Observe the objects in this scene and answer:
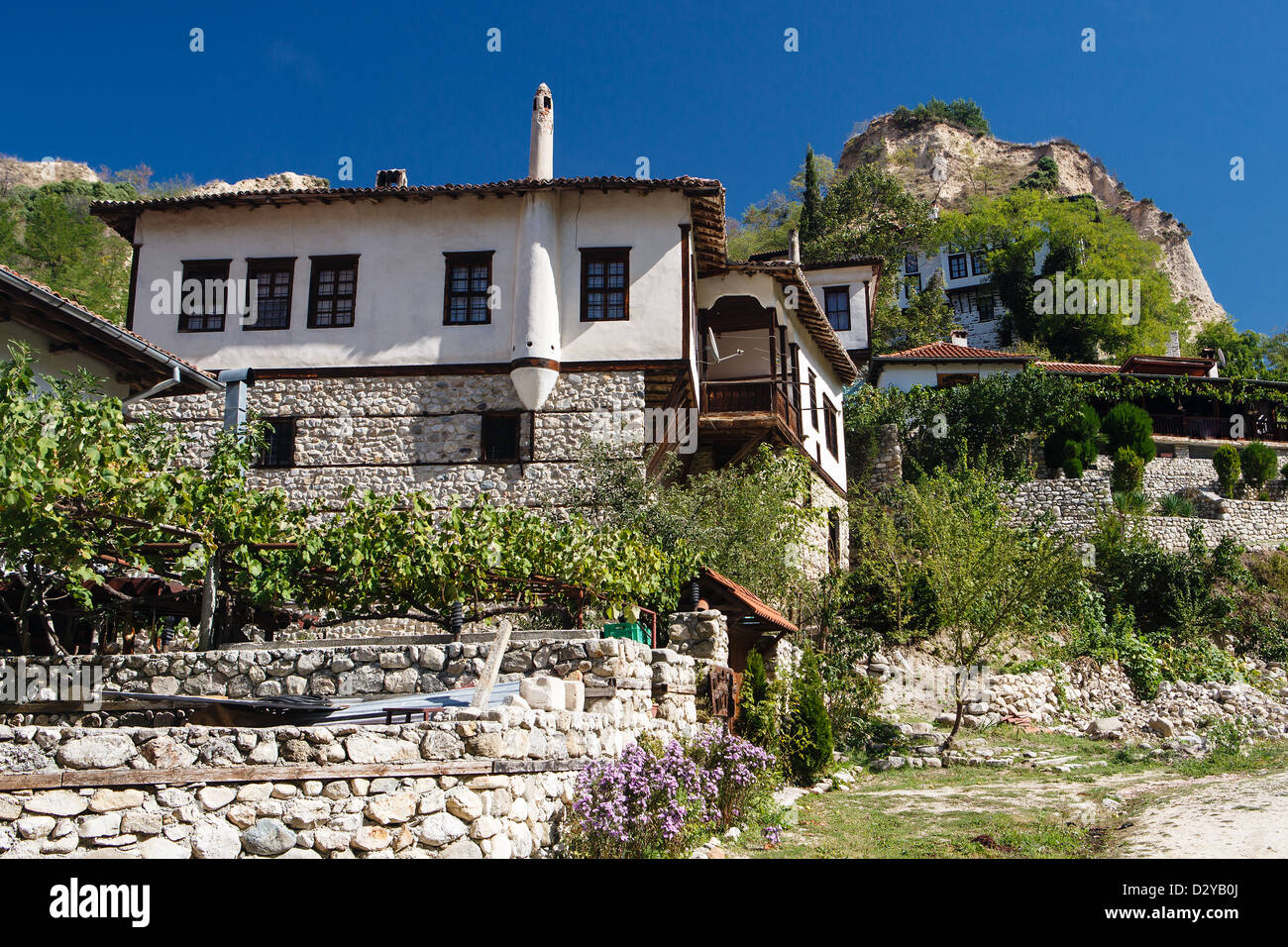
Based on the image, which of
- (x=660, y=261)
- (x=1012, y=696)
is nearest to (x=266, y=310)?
(x=660, y=261)

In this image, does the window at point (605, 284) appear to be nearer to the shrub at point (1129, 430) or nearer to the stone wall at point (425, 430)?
the stone wall at point (425, 430)

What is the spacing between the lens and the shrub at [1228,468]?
28438 mm

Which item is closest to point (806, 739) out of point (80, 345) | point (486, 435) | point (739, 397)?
point (486, 435)

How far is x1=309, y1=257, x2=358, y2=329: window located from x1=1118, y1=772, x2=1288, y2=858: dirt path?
1423 centimetres

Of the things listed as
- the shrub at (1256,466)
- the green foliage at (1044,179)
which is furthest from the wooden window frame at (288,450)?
the green foliage at (1044,179)

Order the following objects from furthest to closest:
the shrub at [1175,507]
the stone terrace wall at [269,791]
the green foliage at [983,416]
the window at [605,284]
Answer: the green foliage at [983,416], the shrub at [1175,507], the window at [605,284], the stone terrace wall at [269,791]

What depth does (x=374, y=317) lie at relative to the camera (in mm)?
17359

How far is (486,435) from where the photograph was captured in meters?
16.9

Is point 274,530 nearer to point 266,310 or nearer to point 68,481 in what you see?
point 68,481

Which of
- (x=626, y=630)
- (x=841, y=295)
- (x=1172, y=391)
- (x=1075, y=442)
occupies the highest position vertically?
(x=841, y=295)

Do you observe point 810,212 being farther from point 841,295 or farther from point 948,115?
point 948,115

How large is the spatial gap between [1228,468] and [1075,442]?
4.49 meters

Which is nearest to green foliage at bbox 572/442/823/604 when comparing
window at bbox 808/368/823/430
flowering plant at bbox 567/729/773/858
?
window at bbox 808/368/823/430

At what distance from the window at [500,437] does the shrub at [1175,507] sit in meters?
18.9
